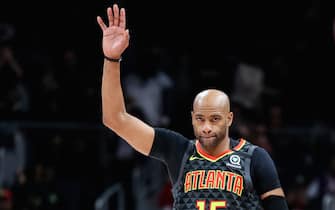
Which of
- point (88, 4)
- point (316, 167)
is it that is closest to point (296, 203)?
point (316, 167)

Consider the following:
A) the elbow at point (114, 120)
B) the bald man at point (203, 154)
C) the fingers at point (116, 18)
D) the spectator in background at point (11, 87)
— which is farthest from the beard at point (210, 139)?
the spectator in background at point (11, 87)

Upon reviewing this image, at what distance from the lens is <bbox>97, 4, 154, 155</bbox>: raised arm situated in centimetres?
423

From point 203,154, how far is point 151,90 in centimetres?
655

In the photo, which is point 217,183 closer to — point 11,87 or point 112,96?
point 112,96

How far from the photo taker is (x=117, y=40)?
4.25 m

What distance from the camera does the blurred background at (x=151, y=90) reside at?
31.0 ft

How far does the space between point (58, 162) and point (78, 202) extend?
789mm

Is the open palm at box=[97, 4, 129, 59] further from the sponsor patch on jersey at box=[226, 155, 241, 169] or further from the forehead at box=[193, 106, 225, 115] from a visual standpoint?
the sponsor patch on jersey at box=[226, 155, 241, 169]

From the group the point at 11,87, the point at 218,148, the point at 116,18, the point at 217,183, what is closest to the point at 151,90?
the point at 11,87

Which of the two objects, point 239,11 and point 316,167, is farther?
point 239,11

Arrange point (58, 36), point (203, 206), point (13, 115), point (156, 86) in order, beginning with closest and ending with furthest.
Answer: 1. point (203, 206)
2. point (13, 115)
3. point (156, 86)
4. point (58, 36)

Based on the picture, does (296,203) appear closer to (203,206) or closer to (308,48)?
(308,48)

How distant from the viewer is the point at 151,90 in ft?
35.4

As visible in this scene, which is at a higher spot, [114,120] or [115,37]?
[115,37]
